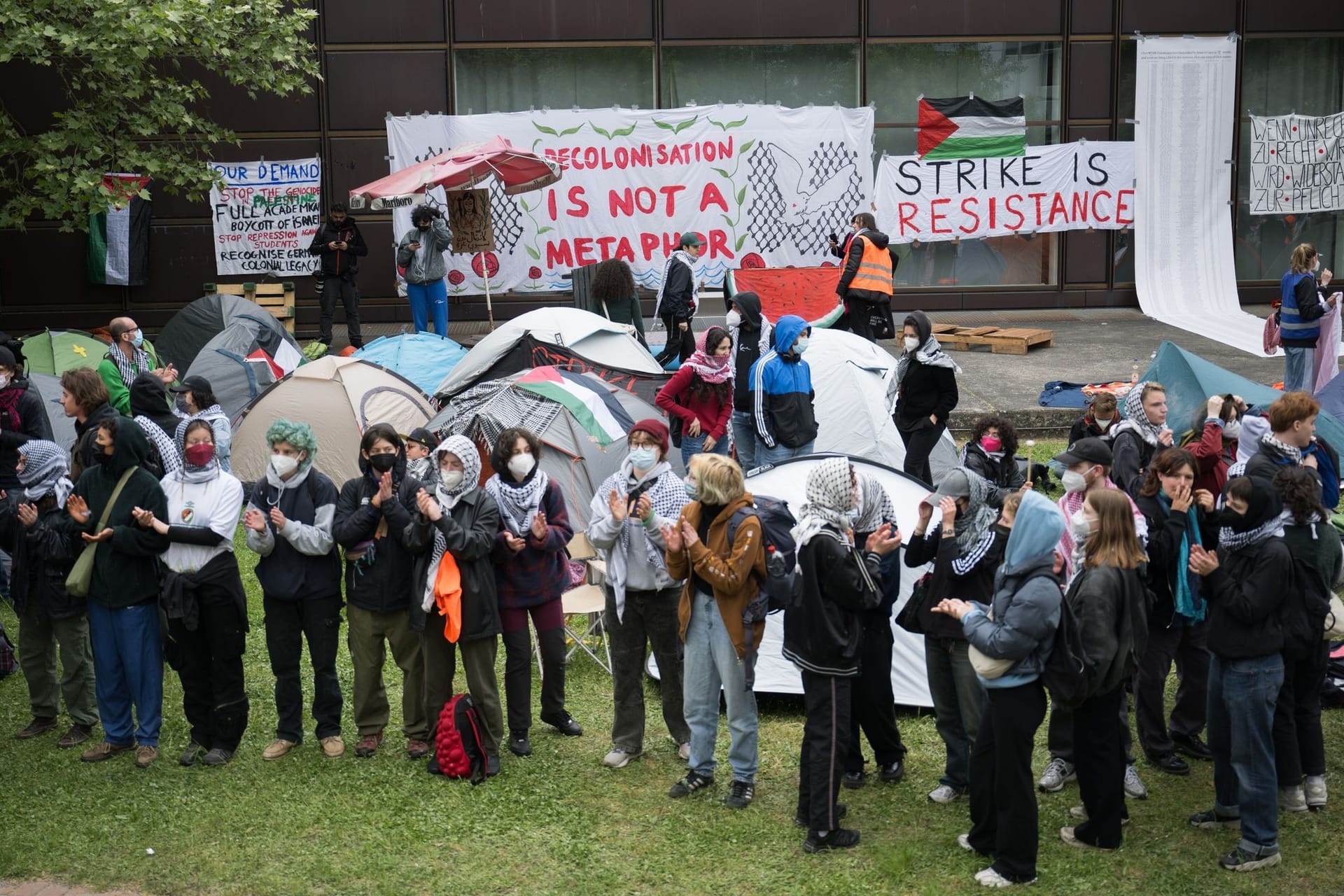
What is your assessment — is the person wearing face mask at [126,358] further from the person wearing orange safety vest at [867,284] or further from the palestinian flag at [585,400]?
the person wearing orange safety vest at [867,284]

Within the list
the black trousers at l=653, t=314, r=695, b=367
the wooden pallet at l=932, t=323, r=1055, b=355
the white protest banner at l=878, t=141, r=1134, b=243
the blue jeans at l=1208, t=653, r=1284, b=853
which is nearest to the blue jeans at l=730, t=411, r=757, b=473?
the black trousers at l=653, t=314, r=695, b=367

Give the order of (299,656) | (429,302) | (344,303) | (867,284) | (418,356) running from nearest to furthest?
(299,656), (418,356), (867,284), (429,302), (344,303)

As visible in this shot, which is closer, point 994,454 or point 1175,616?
point 1175,616

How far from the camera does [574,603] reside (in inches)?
318

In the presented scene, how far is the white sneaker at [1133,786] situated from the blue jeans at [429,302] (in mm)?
10517

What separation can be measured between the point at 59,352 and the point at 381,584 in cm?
780

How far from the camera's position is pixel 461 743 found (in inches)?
262

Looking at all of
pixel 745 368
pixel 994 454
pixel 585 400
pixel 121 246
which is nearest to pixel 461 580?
pixel 994 454

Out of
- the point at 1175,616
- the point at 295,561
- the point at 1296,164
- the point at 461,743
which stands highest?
the point at 1296,164

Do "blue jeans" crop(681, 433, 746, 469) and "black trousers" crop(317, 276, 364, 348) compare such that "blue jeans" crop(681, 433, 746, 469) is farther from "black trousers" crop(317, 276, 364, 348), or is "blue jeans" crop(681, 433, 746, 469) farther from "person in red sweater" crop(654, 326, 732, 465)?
"black trousers" crop(317, 276, 364, 348)

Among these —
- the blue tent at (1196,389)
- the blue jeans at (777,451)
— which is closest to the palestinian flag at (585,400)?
the blue jeans at (777,451)

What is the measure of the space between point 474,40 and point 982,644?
14343 mm

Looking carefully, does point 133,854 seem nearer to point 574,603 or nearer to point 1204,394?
point 574,603

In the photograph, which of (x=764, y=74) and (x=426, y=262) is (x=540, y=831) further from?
(x=764, y=74)
